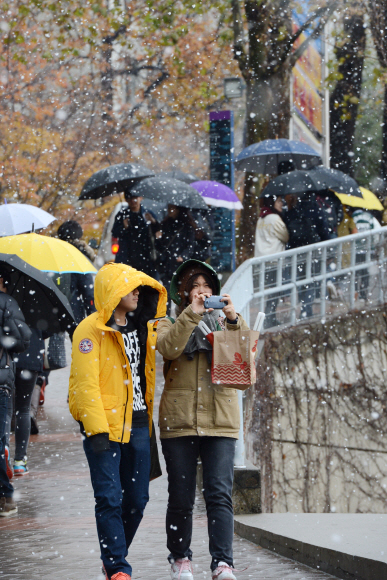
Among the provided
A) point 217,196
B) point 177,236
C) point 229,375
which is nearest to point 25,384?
point 229,375

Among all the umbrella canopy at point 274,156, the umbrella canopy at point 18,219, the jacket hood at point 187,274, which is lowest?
the jacket hood at point 187,274

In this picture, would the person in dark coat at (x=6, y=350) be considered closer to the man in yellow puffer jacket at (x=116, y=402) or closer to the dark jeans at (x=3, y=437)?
the dark jeans at (x=3, y=437)

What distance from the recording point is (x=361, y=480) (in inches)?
499

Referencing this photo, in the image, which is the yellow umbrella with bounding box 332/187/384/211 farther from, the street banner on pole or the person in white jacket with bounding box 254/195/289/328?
the street banner on pole

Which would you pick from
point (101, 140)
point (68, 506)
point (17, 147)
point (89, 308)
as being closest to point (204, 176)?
point (101, 140)

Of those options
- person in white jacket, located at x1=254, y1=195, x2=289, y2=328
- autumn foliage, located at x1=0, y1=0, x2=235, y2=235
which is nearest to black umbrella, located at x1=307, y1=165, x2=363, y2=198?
person in white jacket, located at x1=254, y1=195, x2=289, y2=328

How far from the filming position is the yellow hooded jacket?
4.73 meters

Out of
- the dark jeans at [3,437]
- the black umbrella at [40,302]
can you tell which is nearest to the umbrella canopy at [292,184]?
the black umbrella at [40,302]

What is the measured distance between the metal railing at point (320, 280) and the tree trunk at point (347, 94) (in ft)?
→ 32.0

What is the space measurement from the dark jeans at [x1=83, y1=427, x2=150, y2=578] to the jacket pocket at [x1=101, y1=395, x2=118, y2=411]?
0.18 metres

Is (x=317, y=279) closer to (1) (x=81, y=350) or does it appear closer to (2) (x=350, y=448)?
(2) (x=350, y=448)

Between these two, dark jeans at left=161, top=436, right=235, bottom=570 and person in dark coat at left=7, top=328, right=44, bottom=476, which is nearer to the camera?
dark jeans at left=161, top=436, right=235, bottom=570

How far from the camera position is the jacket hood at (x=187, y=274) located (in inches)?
204

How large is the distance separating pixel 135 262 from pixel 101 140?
1780 cm
